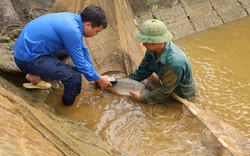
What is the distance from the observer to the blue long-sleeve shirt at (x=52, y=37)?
10.7 feet

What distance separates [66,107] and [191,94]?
1826 mm

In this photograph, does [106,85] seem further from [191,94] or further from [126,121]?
[191,94]

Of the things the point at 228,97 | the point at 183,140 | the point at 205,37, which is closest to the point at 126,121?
the point at 183,140

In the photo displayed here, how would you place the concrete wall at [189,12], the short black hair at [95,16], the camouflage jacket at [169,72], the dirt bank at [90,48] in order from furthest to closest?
the concrete wall at [189,12]
the camouflage jacket at [169,72]
the short black hair at [95,16]
the dirt bank at [90,48]

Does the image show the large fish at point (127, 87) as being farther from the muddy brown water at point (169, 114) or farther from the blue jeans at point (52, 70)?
the blue jeans at point (52, 70)

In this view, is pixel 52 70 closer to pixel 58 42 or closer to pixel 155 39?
pixel 58 42

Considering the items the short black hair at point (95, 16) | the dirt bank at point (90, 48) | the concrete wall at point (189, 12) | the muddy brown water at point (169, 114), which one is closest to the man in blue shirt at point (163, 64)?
the muddy brown water at point (169, 114)

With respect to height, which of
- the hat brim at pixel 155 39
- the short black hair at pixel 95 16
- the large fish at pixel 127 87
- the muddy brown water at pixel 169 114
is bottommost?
the muddy brown water at pixel 169 114

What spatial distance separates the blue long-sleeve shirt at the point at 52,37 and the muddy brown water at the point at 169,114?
0.85 m

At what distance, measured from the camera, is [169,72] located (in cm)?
344

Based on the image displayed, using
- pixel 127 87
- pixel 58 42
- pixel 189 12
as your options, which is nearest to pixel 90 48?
pixel 127 87

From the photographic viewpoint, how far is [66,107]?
390 centimetres

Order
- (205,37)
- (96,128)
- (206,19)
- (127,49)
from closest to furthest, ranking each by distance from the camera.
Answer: (96,128) < (127,49) < (205,37) < (206,19)

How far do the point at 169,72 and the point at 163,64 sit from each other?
0.13 meters
